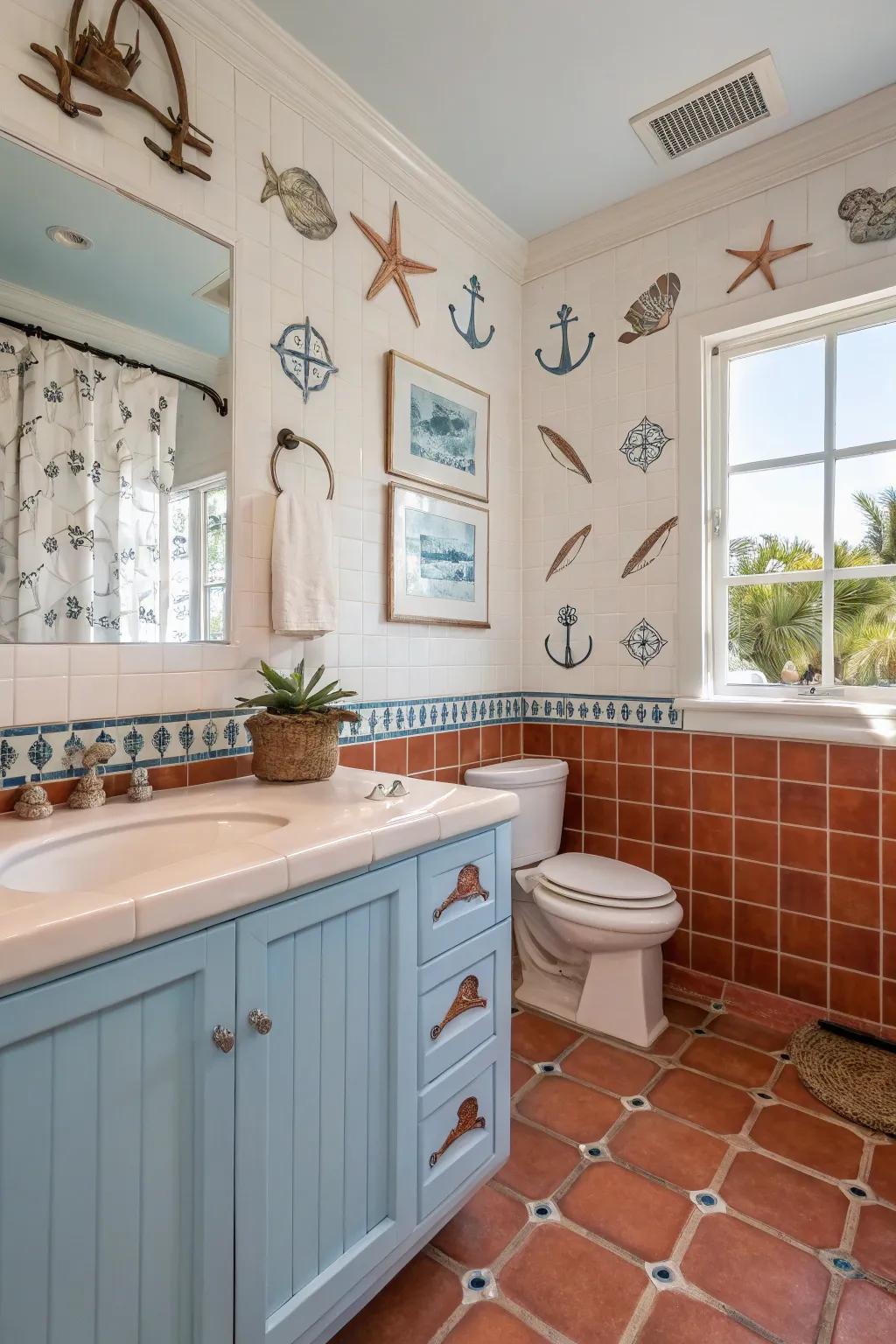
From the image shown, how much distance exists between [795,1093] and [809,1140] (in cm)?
17

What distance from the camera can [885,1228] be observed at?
1320mm

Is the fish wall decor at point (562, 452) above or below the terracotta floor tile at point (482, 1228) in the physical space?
above

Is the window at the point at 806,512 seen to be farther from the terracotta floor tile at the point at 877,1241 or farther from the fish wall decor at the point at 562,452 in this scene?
the terracotta floor tile at the point at 877,1241

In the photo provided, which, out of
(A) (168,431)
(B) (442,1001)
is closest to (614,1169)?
(B) (442,1001)

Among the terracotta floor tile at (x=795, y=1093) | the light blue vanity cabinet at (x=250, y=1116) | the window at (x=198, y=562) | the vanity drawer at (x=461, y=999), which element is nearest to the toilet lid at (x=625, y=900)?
the terracotta floor tile at (x=795, y=1093)

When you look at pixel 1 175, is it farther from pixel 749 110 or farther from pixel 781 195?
pixel 781 195

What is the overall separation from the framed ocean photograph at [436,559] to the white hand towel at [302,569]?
1.10 ft

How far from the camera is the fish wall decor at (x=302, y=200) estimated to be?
166 cm

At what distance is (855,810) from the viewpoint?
1.92 m

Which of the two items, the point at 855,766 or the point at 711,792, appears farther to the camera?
the point at 711,792

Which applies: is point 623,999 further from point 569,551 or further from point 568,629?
point 569,551

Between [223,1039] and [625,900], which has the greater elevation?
[223,1039]

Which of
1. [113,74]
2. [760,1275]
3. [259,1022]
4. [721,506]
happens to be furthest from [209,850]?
[721,506]

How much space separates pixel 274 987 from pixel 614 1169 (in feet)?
3.44
